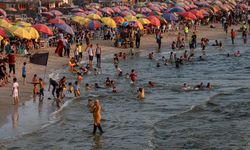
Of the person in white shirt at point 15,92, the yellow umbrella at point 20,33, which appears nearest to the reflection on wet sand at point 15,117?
the person in white shirt at point 15,92

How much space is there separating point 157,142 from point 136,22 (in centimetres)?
2500

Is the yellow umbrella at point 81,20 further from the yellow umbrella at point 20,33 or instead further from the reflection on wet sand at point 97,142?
Result: the reflection on wet sand at point 97,142

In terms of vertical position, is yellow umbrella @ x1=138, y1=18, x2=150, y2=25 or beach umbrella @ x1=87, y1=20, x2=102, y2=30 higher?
yellow umbrella @ x1=138, y1=18, x2=150, y2=25

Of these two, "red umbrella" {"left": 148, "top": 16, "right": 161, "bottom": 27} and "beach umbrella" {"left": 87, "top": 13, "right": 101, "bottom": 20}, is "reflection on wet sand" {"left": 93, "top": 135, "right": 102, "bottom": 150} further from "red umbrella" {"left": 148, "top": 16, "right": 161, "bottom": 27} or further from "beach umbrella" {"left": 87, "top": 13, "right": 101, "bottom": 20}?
"red umbrella" {"left": 148, "top": 16, "right": 161, "bottom": 27}

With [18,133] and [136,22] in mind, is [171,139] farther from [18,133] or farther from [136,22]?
[136,22]

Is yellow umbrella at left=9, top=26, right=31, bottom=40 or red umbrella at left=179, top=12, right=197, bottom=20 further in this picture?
red umbrella at left=179, top=12, right=197, bottom=20

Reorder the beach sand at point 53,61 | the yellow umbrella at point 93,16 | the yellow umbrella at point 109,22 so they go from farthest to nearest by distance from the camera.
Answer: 1. the yellow umbrella at point 93,16
2. the yellow umbrella at point 109,22
3. the beach sand at point 53,61

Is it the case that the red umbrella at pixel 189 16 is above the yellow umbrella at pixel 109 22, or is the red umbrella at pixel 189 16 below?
above

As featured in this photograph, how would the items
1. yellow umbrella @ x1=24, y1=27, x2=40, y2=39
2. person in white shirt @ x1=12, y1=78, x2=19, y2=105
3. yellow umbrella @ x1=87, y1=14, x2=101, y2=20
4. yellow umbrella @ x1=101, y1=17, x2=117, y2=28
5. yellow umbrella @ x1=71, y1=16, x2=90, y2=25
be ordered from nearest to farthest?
person in white shirt @ x1=12, y1=78, x2=19, y2=105
yellow umbrella @ x1=24, y1=27, x2=40, y2=39
yellow umbrella @ x1=101, y1=17, x2=117, y2=28
yellow umbrella @ x1=71, y1=16, x2=90, y2=25
yellow umbrella @ x1=87, y1=14, x2=101, y2=20

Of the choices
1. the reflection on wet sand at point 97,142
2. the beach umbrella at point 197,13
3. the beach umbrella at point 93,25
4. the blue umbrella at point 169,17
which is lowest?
the reflection on wet sand at point 97,142

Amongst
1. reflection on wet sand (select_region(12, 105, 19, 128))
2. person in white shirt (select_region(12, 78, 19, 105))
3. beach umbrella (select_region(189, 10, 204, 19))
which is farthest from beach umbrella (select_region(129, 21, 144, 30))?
reflection on wet sand (select_region(12, 105, 19, 128))

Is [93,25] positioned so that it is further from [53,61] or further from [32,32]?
[32,32]

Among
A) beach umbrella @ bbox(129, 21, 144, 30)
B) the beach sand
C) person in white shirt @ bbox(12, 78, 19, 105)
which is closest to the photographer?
person in white shirt @ bbox(12, 78, 19, 105)

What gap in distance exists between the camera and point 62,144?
16.3 metres
